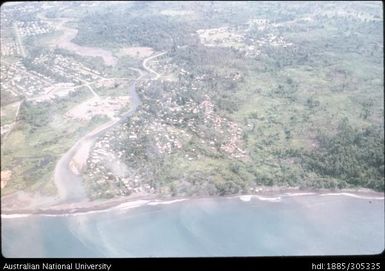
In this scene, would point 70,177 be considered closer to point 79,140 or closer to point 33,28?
point 79,140

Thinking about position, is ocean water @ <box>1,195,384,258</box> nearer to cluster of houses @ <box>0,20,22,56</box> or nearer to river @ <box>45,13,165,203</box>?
river @ <box>45,13,165,203</box>

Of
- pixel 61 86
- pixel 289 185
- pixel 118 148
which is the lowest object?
pixel 289 185

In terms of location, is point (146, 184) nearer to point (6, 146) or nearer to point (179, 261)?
point (6, 146)

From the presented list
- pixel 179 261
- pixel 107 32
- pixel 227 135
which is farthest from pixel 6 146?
pixel 107 32

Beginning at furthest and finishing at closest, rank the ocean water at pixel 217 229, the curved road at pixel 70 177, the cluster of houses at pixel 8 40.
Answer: the cluster of houses at pixel 8 40 < the curved road at pixel 70 177 < the ocean water at pixel 217 229

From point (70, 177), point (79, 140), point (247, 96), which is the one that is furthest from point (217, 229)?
point (247, 96)

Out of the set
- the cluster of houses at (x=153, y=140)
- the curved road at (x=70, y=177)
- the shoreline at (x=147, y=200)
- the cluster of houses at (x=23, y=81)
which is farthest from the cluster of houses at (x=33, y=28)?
the shoreline at (x=147, y=200)

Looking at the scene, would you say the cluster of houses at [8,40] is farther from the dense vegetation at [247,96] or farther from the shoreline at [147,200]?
the shoreline at [147,200]
